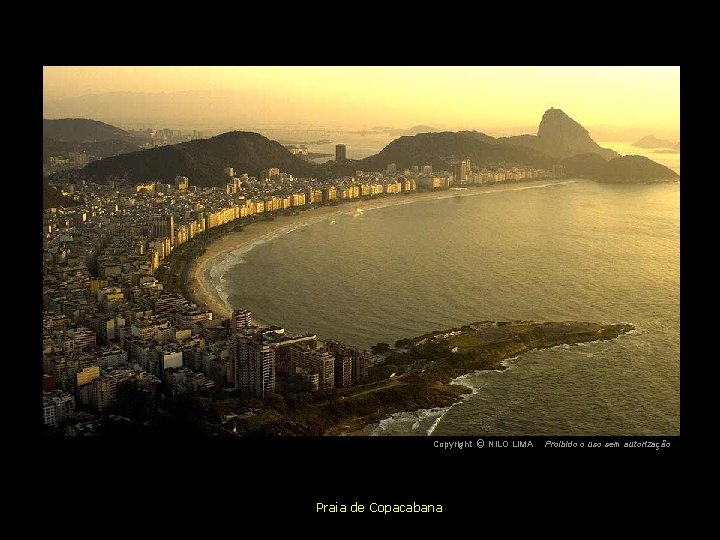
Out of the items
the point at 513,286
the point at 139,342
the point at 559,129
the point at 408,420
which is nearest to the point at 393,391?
the point at 408,420

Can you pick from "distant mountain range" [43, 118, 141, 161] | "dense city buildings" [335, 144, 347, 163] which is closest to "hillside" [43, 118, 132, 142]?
"distant mountain range" [43, 118, 141, 161]

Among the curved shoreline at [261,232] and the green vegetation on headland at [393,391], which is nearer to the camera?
the green vegetation on headland at [393,391]

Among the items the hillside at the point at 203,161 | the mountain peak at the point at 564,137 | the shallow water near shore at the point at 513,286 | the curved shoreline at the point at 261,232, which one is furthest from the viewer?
the hillside at the point at 203,161

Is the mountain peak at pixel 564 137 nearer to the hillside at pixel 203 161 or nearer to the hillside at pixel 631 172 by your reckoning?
the hillside at pixel 631 172

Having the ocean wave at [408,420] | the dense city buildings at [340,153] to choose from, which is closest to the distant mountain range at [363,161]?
the dense city buildings at [340,153]

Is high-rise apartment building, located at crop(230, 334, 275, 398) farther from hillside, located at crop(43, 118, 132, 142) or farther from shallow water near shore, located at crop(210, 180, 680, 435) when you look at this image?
hillside, located at crop(43, 118, 132, 142)
